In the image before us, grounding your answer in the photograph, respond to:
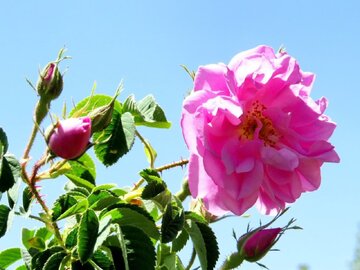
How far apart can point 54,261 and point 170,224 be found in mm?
171

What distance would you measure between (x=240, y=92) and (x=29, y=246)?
1.38 ft

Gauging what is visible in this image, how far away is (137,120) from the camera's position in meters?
1.13

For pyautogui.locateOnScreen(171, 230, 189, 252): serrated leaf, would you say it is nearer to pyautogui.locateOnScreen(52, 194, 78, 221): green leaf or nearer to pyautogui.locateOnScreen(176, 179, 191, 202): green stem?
pyautogui.locateOnScreen(176, 179, 191, 202): green stem

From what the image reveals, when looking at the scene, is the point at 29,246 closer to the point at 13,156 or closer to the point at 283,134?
the point at 13,156

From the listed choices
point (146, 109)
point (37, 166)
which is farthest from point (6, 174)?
point (146, 109)

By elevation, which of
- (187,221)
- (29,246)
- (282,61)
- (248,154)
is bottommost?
(29,246)

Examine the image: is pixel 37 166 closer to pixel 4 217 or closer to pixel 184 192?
pixel 4 217

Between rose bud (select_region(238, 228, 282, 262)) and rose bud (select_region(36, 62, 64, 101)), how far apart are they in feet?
1.26

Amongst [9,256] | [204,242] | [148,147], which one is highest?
[148,147]

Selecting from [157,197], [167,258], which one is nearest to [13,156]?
[157,197]

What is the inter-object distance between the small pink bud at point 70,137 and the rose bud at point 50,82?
0.34ft

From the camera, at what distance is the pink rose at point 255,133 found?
101cm

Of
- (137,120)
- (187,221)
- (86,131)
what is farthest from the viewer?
(137,120)

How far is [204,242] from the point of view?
40.3 inches
